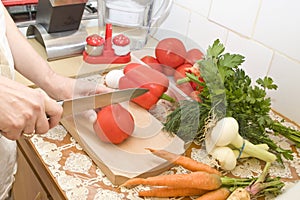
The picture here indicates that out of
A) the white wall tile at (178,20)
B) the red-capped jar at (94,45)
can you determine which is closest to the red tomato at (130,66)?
the red-capped jar at (94,45)

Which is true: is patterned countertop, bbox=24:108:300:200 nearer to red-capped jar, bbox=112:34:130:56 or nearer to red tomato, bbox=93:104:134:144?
red tomato, bbox=93:104:134:144

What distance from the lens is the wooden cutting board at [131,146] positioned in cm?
73

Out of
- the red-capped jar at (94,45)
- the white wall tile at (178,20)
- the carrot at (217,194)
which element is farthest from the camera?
the white wall tile at (178,20)

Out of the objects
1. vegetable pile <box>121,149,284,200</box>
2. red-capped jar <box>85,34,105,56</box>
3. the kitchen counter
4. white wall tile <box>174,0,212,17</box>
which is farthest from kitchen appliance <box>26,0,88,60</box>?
vegetable pile <box>121,149,284,200</box>

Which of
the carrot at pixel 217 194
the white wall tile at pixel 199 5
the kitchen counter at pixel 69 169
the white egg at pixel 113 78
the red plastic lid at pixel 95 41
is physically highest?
the white wall tile at pixel 199 5

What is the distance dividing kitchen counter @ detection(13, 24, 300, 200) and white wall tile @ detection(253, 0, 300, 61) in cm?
22

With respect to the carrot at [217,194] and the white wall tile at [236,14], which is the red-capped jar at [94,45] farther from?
the carrot at [217,194]

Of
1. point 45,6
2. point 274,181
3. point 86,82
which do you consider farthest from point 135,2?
point 274,181

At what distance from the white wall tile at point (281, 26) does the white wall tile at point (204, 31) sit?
0.13m

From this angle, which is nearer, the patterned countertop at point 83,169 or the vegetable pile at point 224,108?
the patterned countertop at point 83,169

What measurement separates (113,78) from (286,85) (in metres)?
0.42

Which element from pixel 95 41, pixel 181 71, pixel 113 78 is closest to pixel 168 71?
pixel 181 71

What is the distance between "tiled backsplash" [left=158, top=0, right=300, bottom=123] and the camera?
0.91 metres

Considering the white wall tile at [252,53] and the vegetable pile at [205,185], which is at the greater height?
the white wall tile at [252,53]
